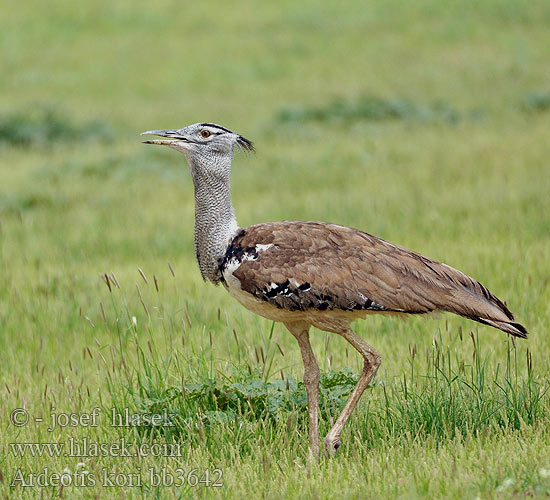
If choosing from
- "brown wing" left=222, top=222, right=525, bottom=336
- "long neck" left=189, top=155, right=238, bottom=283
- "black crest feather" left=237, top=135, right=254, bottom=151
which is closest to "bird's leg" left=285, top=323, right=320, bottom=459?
"brown wing" left=222, top=222, right=525, bottom=336

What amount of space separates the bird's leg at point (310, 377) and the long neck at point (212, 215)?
0.50 metres

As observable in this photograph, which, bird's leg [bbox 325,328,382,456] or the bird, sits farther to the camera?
bird's leg [bbox 325,328,382,456]

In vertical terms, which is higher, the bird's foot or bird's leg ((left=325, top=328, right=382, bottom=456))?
bird's leg ((left=325, top=328, right=382, bottom=456))

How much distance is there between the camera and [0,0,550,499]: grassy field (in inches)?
163

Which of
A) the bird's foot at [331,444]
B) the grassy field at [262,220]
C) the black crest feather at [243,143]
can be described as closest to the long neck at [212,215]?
the black crest feather at [243,143]

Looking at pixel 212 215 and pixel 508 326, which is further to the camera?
pixel 212 215

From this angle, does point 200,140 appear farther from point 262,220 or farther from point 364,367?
point 262,220

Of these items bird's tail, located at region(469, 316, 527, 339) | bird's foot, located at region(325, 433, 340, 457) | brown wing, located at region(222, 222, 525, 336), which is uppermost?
brown wing, located at region(222, 222, 525, 336)

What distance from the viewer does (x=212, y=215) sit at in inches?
176

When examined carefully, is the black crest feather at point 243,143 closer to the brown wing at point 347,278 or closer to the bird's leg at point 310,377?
the brown wing at point 347,278

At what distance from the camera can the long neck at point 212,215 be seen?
4461 mm

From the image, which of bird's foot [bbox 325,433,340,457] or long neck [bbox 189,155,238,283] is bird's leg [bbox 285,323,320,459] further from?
long neck [bbox 189,155,238,283]

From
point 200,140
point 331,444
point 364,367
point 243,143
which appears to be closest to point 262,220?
point 243,143

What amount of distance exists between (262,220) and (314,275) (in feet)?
15.3
